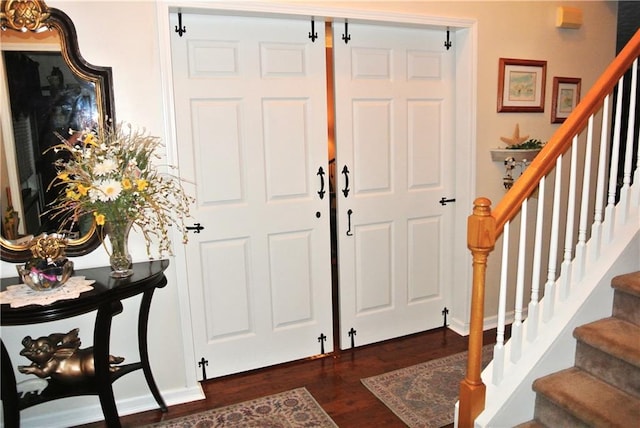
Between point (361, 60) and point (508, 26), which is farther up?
point (508, 26)

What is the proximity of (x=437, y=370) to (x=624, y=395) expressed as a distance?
1195mm

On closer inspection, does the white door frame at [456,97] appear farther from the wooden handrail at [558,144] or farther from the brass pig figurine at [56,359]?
A: the wooden handrail at [558,144]

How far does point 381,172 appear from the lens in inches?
123

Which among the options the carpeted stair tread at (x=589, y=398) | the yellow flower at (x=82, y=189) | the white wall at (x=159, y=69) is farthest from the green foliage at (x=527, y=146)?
the yellow flower at (x=82, y=189)

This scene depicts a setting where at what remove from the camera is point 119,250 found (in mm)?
2213

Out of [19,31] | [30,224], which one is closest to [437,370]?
[30,224]

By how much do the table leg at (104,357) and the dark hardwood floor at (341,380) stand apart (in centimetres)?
37

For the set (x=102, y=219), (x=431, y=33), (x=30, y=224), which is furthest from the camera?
(x=431, y=33)

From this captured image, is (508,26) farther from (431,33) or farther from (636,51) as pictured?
(636,51)

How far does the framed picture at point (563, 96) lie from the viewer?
11.2 ft

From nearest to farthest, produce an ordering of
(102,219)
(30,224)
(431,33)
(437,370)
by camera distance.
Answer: (102,219) < (30,224) < (437,370) < (431,33)

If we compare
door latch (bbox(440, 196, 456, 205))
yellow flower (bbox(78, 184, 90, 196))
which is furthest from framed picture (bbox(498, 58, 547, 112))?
yellow flower (bbox(78, 184, 90, 196))

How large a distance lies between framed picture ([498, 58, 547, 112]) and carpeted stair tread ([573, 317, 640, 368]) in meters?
1.74

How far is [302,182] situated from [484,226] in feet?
4.57
